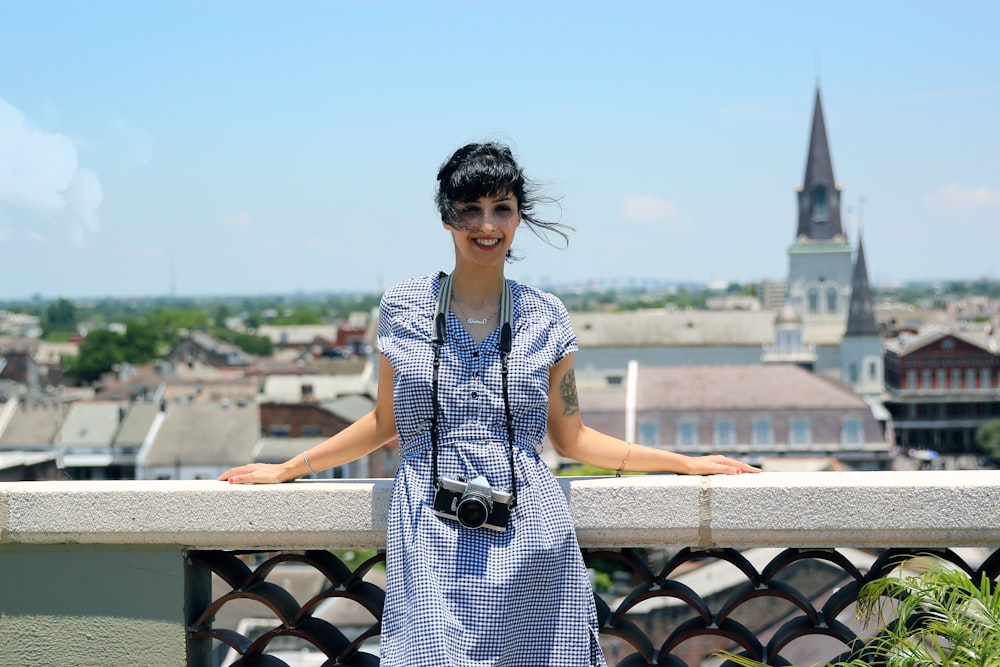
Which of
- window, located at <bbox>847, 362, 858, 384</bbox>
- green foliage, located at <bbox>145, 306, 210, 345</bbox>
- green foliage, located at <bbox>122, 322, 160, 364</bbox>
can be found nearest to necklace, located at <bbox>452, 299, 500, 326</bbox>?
window, located at <bbox>847, 362, 858, 384</bbox>

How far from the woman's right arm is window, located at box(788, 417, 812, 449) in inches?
2047

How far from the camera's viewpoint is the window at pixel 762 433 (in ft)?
174

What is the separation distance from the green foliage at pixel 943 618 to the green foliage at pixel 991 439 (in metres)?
76.2

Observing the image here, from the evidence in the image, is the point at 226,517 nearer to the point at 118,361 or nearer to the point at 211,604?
the point at 211,604

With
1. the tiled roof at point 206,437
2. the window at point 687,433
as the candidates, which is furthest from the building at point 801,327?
the tiled roof at point 206,437

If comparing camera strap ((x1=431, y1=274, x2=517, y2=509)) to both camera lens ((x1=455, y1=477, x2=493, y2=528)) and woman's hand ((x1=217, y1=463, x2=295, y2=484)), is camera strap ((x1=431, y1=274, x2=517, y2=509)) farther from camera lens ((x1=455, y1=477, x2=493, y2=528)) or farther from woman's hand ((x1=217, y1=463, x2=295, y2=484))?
woman's hand ((x1=217, y1=463, x2=295, y2=484))

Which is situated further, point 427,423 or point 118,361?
point 118,361

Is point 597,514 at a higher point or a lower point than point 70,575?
higher

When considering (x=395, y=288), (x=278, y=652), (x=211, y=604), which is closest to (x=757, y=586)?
(x=395, y=288)

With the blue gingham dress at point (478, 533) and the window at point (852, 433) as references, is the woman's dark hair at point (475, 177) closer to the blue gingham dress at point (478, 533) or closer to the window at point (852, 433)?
the blue gingham dress at point (478, 533)

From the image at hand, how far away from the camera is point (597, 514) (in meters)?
2.94

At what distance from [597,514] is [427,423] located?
526mm

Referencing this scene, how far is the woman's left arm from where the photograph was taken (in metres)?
2.96

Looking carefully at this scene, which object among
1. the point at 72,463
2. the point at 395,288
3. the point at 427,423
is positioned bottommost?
the point at 72,463
